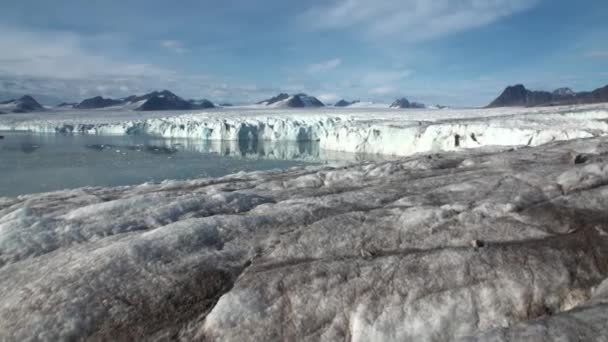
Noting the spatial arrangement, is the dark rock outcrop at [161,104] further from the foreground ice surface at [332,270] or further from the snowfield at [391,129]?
the foreground ice surface at [332,270]

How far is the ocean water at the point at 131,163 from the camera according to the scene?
80.1ft

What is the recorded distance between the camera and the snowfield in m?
26.1

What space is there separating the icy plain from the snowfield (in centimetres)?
1925

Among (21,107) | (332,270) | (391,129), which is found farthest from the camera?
(21,107)

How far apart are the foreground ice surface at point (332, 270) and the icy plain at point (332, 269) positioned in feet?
0.06

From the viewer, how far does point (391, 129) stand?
37531 millimetres

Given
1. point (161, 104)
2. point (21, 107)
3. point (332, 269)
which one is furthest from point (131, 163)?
point (21, 107)

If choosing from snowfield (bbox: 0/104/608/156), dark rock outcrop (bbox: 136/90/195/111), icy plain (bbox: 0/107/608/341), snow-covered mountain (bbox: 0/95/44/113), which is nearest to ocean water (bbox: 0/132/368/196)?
snowfield (bbox: 0/104/608/156)

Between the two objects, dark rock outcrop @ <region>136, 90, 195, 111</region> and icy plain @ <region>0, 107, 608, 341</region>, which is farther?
dark rock outcrop @ <region>136, 90, 195, 111</region>

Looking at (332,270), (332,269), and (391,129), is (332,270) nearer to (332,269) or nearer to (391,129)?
(332,269)

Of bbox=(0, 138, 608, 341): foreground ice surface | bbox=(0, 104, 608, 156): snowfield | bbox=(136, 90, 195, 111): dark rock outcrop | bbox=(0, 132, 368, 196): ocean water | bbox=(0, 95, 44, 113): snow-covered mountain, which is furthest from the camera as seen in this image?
bbox=(136, 90, 195, 111): dark rock outcrop

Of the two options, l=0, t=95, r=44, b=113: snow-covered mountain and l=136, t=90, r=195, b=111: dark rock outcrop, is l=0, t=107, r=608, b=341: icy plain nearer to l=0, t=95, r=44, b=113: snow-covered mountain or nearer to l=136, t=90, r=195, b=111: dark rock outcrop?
l=0, t=95, r=44, b=113: snow-covered mountain

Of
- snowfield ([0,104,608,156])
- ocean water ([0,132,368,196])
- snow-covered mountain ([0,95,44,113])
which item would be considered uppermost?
snow-covered mountain ([0,95,44,113])

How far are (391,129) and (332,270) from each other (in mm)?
32791
